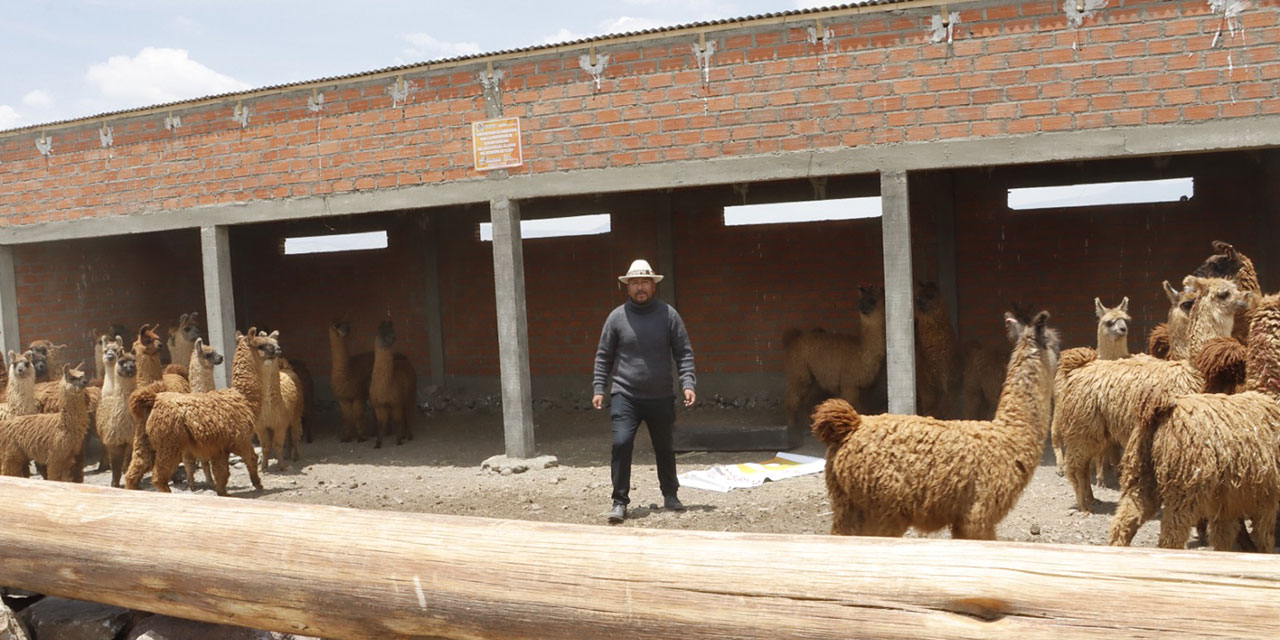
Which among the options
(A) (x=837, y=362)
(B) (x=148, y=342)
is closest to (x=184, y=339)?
(B) (x=148, y=342)

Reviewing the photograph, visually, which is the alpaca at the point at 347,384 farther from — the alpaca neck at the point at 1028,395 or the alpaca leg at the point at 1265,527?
the alpaca leg at the point at 1265,527

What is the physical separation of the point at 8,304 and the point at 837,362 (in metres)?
10.4

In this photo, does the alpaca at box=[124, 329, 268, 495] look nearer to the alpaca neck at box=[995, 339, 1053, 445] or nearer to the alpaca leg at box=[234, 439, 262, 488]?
the alpaca leg at box=[234, 439, 262, 488]

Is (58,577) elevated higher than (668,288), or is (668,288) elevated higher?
(668,288)

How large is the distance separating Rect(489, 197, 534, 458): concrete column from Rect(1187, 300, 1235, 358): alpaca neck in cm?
583

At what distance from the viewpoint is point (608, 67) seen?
29.5 feet

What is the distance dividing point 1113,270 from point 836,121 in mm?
4706

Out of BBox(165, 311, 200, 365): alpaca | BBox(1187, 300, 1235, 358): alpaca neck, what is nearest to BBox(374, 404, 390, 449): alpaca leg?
BBox(165, 311, 200, 365): alpaca

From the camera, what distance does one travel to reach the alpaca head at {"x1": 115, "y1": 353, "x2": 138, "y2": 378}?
29.8 feet

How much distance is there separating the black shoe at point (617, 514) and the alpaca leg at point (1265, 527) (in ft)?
13.2

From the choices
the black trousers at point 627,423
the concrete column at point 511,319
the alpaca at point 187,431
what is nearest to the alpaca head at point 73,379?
the alpaca at point 187,431

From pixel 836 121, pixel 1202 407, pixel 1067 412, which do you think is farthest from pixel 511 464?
pixel 1202 407

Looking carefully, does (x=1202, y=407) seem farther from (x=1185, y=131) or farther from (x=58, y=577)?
(x=58, y=577)

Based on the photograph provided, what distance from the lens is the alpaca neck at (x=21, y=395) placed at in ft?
30.1
